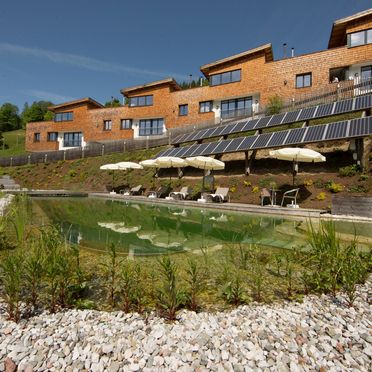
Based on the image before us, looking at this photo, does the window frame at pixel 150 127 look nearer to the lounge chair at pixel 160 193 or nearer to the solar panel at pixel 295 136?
the lounge chair at pixel 160 193

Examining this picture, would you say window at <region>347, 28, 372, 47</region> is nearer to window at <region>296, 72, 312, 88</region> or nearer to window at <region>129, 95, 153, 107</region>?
window at <region>296, 72, 312, 88</region>

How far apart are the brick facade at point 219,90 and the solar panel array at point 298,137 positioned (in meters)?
12.4

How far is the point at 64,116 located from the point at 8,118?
76964 millimetres

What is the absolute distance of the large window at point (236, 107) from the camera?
30875mm

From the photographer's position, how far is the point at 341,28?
26109 mm

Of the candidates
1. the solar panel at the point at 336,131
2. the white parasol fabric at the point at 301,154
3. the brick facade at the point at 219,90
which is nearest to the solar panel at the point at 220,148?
the white parasol fabric at the point at 301,154

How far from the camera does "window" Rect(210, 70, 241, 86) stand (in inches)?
1235

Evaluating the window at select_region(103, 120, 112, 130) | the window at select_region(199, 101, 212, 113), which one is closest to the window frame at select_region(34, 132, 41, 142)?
the window at select_region(103, 120, 112, 130)

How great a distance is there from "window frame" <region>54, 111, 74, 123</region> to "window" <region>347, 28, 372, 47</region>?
4000cm

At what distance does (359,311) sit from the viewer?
3578 mm

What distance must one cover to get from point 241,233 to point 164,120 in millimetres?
30733

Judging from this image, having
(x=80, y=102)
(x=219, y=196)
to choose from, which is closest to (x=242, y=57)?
(x=219, y=196)

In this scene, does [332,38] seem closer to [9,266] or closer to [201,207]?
[201,207]

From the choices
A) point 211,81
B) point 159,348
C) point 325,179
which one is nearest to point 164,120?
point 211,81
